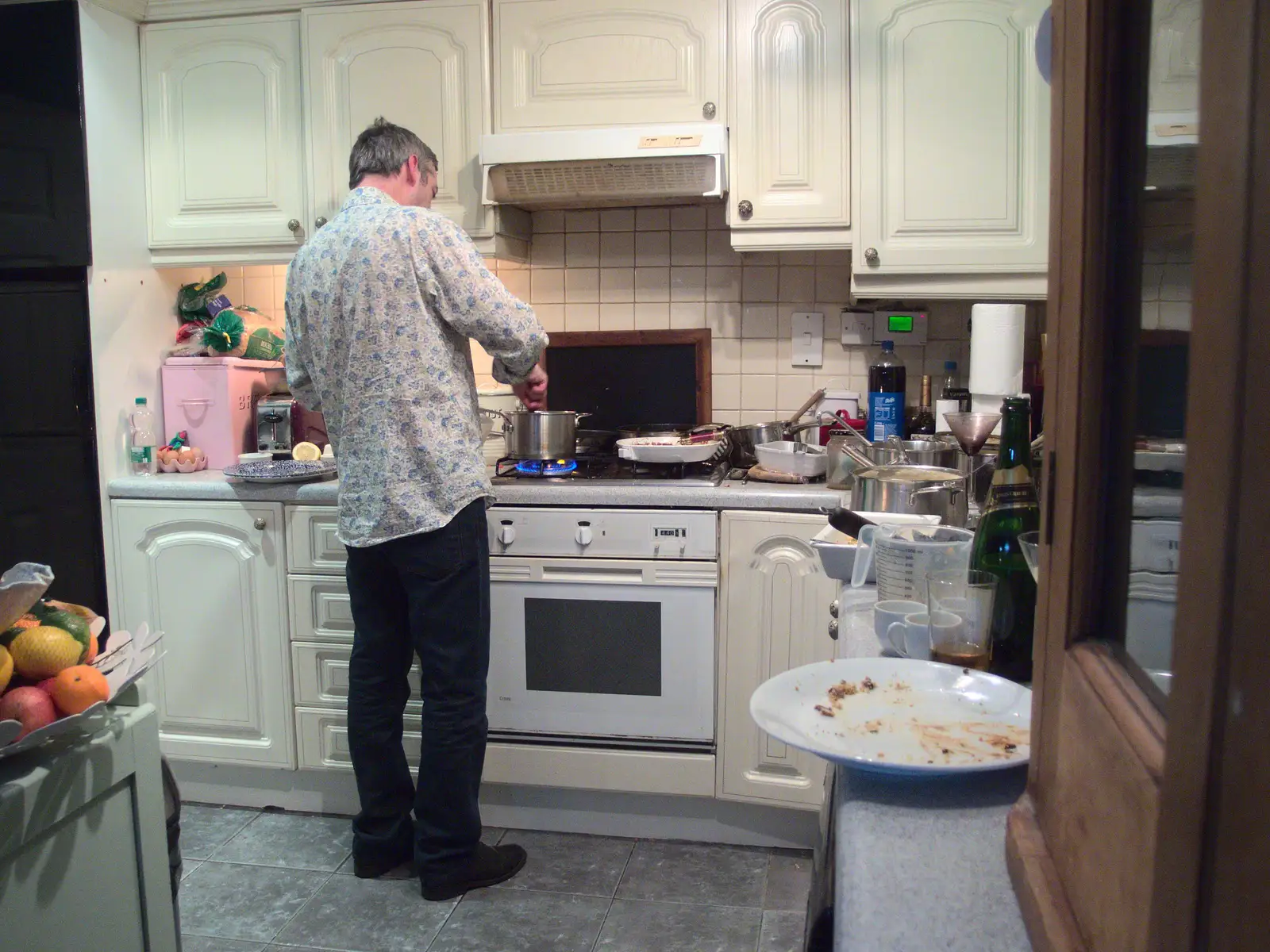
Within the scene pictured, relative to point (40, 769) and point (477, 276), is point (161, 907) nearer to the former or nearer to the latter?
point (40, 769)

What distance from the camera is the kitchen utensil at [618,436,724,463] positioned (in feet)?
7.97

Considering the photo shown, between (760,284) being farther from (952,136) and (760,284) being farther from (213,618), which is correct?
(213,618)

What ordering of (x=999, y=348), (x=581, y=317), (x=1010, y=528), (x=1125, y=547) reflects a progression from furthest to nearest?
1. (x=581, y=317)
2. (x=999, y=348)
3. (x=1010, y=528)
4. (x=1125, y=547)

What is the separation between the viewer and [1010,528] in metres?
1.08

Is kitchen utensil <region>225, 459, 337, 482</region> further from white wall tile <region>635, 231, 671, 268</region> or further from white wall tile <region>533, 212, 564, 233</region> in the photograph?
white wall tile <region>635, 231, 671, 268</region>

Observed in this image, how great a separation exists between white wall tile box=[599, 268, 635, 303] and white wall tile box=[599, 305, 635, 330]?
0.02 metres

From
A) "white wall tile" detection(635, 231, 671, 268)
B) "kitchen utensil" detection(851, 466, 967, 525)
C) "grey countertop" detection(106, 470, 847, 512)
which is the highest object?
"white wall tile" detection(635, 231, 671, 268)

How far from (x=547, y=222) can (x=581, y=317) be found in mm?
286

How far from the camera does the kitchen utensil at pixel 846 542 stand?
53.1 inches

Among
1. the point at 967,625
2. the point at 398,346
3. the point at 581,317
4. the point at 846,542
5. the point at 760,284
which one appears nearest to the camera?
the point at 967,625

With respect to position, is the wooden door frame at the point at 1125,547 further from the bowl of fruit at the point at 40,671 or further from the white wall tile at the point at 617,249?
the white wall tile at the point at 617,249

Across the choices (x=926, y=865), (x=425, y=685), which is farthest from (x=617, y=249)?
(x=926, y=865)

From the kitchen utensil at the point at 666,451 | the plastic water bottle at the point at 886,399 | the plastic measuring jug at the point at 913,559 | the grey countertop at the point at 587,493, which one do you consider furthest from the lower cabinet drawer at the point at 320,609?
the plastic measuring jug at the point at 913,559

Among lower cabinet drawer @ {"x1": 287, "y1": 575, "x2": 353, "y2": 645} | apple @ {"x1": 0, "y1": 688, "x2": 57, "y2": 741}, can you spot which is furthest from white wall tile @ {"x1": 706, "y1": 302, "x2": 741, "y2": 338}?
apple @ {"x1": 0, "y1": 688, "x2": 57, "y2": 741}
